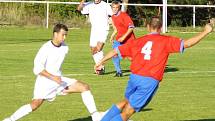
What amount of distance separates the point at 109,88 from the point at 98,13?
3932 mm

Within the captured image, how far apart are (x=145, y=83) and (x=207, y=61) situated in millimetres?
14042

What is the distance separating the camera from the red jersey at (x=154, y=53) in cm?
883

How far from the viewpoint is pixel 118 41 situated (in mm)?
17016

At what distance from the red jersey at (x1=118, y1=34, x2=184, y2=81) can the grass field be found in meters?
2.33

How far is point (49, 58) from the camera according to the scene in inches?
391

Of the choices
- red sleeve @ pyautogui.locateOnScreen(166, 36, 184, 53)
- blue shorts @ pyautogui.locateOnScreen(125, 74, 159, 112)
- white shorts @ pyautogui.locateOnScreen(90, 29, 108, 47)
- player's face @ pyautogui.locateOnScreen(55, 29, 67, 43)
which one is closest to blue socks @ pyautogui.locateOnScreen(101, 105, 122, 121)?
blue shorts @ pyautogui.locateOnScreen(125, 74, 159, 112)

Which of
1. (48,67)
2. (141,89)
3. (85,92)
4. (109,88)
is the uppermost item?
(48,67)

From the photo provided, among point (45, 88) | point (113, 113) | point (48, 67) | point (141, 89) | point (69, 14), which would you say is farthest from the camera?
point (69, 14)

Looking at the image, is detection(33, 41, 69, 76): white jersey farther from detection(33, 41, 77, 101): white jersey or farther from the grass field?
the grass field

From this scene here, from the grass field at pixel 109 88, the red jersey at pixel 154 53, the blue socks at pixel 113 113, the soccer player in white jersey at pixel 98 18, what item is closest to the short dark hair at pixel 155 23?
the red jersey at pixel 154 53

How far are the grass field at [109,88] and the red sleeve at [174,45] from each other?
2.49 m

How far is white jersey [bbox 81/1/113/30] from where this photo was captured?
18344 mm

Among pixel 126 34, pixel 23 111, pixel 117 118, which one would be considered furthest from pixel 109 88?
pixel 117 118

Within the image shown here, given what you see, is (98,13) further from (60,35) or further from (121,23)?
(60,35)
